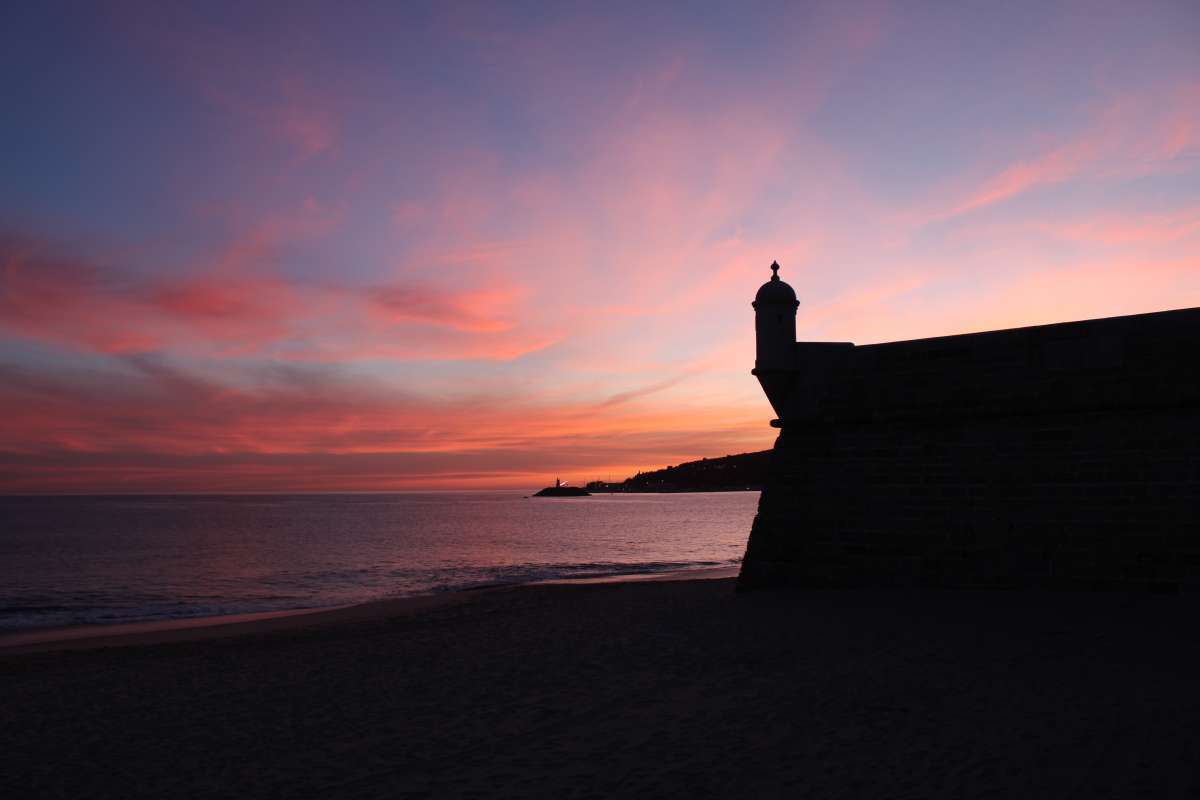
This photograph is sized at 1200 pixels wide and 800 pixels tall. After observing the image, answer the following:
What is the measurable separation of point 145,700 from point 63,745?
1843mm

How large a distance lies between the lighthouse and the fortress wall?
306mm

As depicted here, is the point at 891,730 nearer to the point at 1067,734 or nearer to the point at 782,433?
the point at 1067,734

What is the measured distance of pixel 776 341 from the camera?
51.2ft

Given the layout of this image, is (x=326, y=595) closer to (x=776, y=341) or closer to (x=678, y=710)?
(x=776, y=341)

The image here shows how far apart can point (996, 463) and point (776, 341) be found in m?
4.59

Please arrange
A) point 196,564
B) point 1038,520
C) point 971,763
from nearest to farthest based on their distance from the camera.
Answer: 1. point 971,763
2. point 1038,520
3. point 196,564

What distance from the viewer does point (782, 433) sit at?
52.3 ft

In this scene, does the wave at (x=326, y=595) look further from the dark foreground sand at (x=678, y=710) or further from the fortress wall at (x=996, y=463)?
the fortress wall at (x=996, y=463)

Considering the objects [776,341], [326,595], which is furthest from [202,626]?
[776,341]

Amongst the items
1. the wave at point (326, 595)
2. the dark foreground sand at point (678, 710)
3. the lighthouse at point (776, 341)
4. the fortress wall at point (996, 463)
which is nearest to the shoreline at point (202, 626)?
the wave at point (326, 595)

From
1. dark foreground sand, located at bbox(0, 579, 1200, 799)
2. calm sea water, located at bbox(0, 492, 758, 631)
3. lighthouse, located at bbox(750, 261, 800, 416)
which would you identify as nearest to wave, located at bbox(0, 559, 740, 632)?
calm sea water, located at bbox(0, 492, 758, 631)

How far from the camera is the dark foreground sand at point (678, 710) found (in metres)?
5.97

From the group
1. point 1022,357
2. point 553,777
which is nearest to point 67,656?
point 553,777

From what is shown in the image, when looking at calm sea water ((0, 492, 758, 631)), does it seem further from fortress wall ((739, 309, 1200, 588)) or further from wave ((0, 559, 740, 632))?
fortress wall ((739, 309, 1200, 588))
